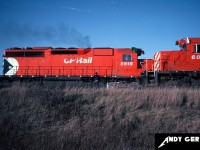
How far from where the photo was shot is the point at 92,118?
7738 mm

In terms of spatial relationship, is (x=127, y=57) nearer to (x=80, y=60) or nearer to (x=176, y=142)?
(x=80, y=60)

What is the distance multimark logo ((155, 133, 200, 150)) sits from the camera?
538 centimetres

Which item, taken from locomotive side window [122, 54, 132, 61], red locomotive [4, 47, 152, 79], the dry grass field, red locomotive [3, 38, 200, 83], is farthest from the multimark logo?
locomotive side window [122, 54, 132, 61]

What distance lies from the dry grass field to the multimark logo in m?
0.70

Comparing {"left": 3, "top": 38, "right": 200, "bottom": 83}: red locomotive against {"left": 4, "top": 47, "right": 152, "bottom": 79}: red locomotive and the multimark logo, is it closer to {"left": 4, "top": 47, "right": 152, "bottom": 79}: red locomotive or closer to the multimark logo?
{"left": 4, "top": 47, "right": 152, "bottom": 79}: red locomotive

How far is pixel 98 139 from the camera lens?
6371mm

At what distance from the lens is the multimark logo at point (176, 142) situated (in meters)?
5.38

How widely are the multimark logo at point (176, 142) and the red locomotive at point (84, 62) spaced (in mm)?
12172

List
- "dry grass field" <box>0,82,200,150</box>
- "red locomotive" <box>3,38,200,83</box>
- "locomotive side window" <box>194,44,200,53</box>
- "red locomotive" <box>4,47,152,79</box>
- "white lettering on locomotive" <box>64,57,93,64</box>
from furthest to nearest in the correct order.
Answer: "white lettering on locomotive" <box>64,57,93,64</box> → "red locomotive" <box>4,47,152,79</box> → "red locomotive" <box>3,38,200,83</box> → "locomotive side window" <box>194,44,200,53</box> → "dry grass field" <box>0,82,200,150</box>

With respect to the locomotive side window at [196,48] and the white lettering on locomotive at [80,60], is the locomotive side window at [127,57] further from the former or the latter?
the locomotive side window at [196,48]

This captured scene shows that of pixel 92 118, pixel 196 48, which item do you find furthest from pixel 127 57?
pixel 92 118

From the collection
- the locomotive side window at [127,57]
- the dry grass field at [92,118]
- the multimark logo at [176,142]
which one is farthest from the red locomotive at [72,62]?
the multimark logo at [176,142]

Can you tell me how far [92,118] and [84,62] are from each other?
13.1 meters

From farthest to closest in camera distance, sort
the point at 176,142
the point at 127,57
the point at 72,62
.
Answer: the point at 72,62
the point at 127,57
the point at 176,142
